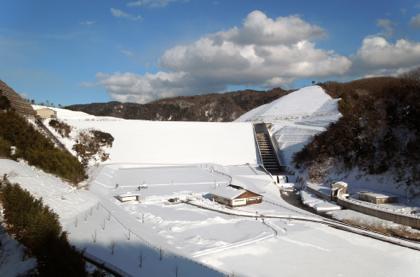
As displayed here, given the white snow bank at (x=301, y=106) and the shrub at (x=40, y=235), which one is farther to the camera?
the white snow bank at (x=301, y=106)

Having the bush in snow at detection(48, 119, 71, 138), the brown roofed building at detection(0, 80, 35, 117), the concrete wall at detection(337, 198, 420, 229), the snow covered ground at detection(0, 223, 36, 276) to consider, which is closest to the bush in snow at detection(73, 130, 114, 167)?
the bush in snow at detection(48, 119, 71, 138)

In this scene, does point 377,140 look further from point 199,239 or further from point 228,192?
point 199,239

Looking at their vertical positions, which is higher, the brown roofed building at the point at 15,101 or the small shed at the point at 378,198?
the brown roofed building at the point at 15,101

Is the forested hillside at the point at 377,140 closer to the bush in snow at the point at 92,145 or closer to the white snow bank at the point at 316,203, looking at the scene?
the white snow bank at the point at 316,203

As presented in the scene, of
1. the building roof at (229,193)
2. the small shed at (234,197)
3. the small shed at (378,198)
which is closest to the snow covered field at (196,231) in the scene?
the small shed at (234,197)

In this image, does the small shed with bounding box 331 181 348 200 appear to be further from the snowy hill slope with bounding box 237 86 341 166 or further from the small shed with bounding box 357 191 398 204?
the snowy hill slope with bounding box 237 86 341 166

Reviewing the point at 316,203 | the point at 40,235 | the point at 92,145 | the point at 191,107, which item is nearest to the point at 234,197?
the point at 316,203
